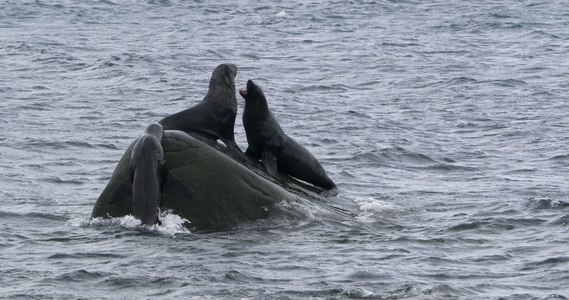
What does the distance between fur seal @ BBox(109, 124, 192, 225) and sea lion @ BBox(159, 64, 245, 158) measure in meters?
1.34

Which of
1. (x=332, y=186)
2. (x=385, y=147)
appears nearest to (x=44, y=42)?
(x=385, y=147)

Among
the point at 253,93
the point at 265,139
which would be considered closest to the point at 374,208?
the point at 265,139

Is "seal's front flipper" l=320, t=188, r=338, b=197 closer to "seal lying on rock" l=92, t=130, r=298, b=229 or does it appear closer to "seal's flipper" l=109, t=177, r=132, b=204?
"seal lying on rock" l=92, t=130, r=298, b=229

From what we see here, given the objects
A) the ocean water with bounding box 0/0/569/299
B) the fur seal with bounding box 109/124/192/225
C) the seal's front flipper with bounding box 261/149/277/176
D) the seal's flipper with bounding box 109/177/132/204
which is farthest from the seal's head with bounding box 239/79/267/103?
the seal's flipper with bounding box 109/177/132/204

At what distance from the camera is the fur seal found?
10.5 meters

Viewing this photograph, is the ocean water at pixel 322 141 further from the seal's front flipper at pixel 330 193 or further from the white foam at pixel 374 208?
the seal's front flipper at pixel 330 193

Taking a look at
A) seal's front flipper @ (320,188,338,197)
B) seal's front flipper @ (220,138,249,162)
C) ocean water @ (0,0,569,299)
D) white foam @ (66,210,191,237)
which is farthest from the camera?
seal's front flipper @ (320,188,338,197)

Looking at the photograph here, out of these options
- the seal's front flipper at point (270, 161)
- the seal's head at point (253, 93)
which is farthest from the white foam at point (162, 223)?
the seal's head at point (253, 93)

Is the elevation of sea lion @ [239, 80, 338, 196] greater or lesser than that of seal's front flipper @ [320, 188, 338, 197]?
greater

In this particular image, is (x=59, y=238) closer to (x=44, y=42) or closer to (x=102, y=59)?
(x=102, y=59)

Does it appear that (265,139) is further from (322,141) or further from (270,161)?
(322,141)

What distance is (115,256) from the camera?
9695 millimetres

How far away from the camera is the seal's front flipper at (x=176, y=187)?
10.7m

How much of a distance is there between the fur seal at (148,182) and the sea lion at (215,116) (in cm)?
134
